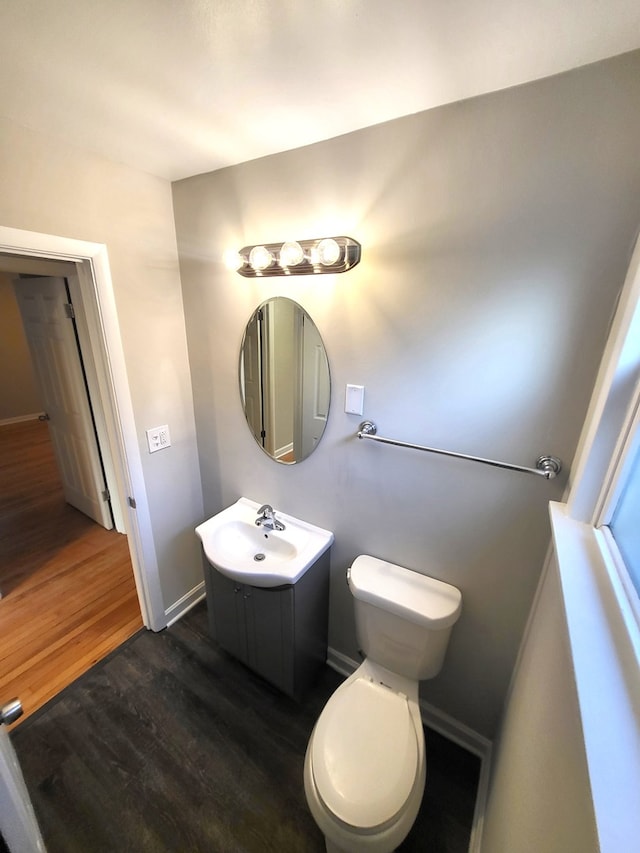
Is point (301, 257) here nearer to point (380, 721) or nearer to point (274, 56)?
point (274, 56)

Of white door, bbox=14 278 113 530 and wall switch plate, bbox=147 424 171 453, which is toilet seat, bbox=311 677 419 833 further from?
white door, bbox=14 278 113 530

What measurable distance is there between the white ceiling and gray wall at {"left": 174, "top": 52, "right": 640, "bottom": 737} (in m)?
0.10

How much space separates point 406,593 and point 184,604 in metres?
1.48

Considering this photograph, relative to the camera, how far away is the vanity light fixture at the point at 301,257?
1.13 metres

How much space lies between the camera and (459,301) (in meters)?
1.04

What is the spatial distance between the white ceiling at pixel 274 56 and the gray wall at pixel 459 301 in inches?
4.0

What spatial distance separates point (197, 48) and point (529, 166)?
34.4 inches

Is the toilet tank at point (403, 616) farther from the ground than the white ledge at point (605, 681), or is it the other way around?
the white ledge at point (605, 681)

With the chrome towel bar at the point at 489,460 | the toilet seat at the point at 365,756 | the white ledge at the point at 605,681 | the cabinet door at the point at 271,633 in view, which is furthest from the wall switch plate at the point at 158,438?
the white ledge at the point at 605,681

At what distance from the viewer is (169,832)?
3.84 feet

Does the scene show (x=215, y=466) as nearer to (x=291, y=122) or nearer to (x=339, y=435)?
(x=339, y=435)

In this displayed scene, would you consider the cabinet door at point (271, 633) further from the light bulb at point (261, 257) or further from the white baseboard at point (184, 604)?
→ the light bulb at point (261, 257)

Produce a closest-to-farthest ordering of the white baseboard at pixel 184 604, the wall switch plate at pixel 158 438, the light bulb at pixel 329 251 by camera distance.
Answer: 1. the light bulb at pixel 329 251
2. the wall switch plate at pixel 158 438
3. the white baseboard at pixel 184 604

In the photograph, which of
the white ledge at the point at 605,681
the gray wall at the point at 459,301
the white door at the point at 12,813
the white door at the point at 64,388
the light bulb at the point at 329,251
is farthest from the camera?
the white door at the point at 64,388
